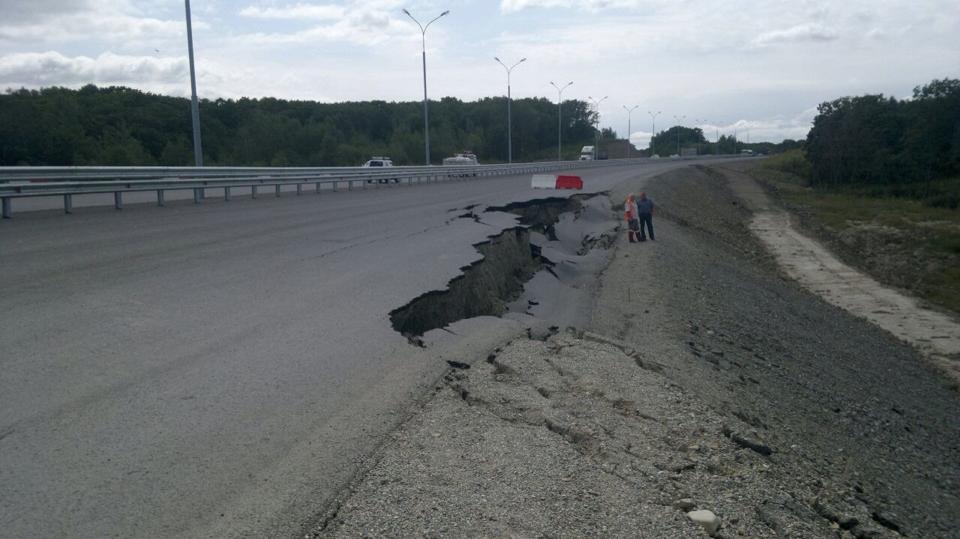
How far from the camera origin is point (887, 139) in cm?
7306

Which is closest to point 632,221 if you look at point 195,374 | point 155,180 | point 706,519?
point 155,180

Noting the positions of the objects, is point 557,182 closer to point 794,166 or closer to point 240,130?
point 240,130

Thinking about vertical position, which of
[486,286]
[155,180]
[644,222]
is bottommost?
[486,286]

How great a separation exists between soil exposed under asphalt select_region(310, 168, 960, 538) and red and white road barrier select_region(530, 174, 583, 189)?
58.7ft

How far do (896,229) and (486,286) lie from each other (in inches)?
1440

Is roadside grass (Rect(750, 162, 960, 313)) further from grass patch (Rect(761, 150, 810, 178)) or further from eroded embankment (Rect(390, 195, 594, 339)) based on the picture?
grass patch (Rect(761, 150, 810, 178))

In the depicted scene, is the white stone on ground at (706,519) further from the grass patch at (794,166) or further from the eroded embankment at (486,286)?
the grass patch at (794,166)

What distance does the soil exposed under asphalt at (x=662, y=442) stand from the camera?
178 inches

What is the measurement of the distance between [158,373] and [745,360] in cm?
781

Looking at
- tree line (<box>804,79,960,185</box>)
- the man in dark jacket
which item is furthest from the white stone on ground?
tree line (<box>804,79,960,185</box>)

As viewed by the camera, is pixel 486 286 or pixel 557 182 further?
pixel 557 182

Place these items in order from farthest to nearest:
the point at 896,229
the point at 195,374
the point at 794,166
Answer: the point at 794,166
the point at 896,229
the point at 195,374

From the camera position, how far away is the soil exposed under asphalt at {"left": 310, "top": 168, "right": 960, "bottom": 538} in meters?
4.52

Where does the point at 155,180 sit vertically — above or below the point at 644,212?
above
